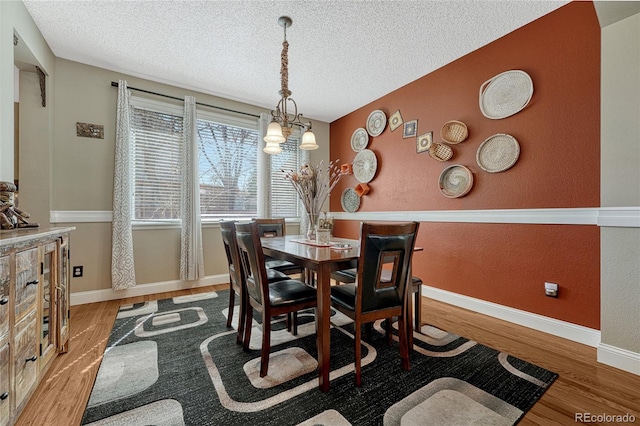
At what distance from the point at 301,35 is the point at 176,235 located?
9.01 ft

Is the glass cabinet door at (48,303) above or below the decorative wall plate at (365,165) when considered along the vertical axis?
below

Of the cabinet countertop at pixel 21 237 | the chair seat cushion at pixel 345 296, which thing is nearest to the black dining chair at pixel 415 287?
the chair seat cushion at pixel 345 296

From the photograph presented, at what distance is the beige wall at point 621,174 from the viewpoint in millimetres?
1701

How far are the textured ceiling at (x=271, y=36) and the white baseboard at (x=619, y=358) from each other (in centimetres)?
260

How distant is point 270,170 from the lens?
13.4 ft

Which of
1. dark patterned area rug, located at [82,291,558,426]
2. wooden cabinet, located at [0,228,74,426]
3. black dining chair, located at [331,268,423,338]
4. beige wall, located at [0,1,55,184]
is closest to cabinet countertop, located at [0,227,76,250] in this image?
wooden cabinet, located at [0,228,74,426]

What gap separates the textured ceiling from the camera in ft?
7.21

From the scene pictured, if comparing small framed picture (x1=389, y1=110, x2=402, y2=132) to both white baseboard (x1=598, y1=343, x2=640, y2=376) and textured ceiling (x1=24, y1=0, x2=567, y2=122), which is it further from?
white baseboard (x1=598, y1=343, x2=640, y2=376)

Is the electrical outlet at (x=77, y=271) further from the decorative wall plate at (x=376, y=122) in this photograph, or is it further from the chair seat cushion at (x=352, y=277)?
the decorative wall plate at (x=376, y=122)

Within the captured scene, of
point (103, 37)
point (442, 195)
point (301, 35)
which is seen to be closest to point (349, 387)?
point (442, 195)

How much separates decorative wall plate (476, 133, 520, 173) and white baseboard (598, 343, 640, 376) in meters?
1.52

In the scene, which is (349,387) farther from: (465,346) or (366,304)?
(465,346)

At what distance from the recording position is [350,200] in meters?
4.42

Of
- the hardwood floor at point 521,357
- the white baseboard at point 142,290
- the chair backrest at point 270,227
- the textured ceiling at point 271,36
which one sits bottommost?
the hardwood floor at point 521,357
